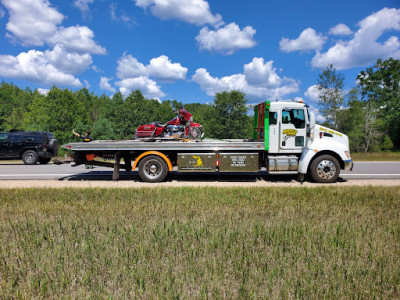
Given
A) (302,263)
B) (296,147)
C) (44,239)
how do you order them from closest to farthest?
(302,263)
(44,239)
(296,147)

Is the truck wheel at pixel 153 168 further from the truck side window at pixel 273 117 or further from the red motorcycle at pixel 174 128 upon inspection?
the truck side window at pixel 273 117

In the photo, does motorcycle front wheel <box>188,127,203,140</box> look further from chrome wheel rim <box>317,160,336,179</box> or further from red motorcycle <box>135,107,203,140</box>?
chrome wheel rim <box>317,160,336,179</box>

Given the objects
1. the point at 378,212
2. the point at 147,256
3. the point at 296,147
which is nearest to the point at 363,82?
the point at 296,147

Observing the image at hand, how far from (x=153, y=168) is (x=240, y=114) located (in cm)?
4076

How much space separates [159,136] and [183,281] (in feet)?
26.7

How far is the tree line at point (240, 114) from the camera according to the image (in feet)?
126

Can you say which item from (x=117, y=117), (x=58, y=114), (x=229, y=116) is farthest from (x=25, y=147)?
(x=58, y=114)

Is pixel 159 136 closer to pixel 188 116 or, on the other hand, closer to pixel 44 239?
pixel 188 116

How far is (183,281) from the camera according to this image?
289cm

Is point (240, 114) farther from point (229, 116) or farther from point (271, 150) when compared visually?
point (271, 150)

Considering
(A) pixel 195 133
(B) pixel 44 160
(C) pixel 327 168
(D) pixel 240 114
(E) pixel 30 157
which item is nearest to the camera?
(C) pixel 327 168

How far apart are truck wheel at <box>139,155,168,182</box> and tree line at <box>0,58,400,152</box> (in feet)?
106

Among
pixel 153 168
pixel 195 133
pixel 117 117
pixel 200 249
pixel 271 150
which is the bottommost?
pixel 200 249

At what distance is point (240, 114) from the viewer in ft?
161
